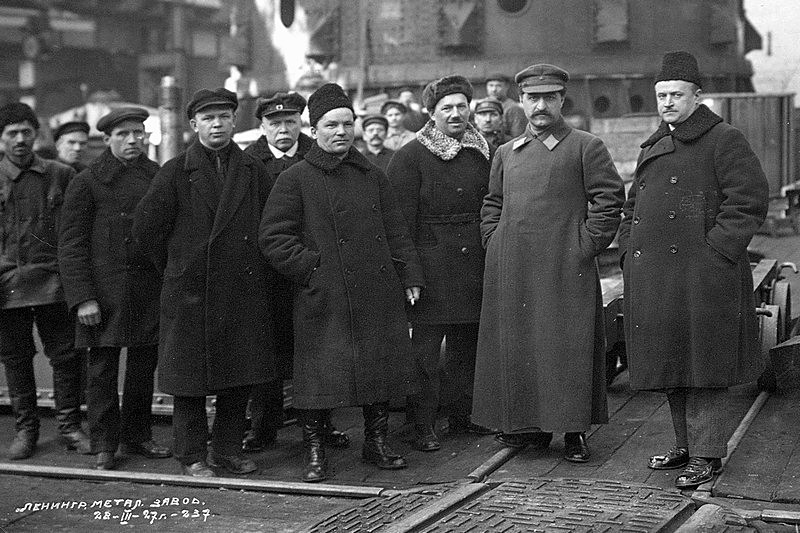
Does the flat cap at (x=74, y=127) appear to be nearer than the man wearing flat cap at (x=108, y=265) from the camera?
No

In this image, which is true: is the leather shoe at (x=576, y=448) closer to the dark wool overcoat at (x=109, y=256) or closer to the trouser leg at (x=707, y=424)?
the trouser leg at (x=707, y=424)

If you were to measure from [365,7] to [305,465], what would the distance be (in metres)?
11.3

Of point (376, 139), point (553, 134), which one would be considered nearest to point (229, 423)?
point (553, 134)

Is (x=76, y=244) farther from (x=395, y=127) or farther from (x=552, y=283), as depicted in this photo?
(x=395, y=127)

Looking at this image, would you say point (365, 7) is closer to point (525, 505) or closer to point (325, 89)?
point (325, 89)

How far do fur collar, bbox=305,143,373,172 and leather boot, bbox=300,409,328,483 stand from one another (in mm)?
1297

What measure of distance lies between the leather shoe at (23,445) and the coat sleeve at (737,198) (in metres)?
4.23

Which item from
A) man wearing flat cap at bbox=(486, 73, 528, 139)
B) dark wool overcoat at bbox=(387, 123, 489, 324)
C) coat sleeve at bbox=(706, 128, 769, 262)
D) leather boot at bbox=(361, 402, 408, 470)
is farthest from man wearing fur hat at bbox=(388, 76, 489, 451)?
man wearing flat cap at bbox=(486, 73, 528, 139)

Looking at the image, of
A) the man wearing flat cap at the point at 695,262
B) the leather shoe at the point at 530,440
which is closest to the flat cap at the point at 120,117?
the leather shoe at the point at 530,440

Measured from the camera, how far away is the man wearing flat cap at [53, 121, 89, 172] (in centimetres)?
783

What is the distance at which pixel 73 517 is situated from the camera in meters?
5.40

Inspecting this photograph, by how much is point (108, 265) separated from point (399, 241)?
65.9 inches

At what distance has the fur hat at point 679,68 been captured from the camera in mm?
5461

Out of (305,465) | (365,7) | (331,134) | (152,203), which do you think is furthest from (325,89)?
(365,7)
